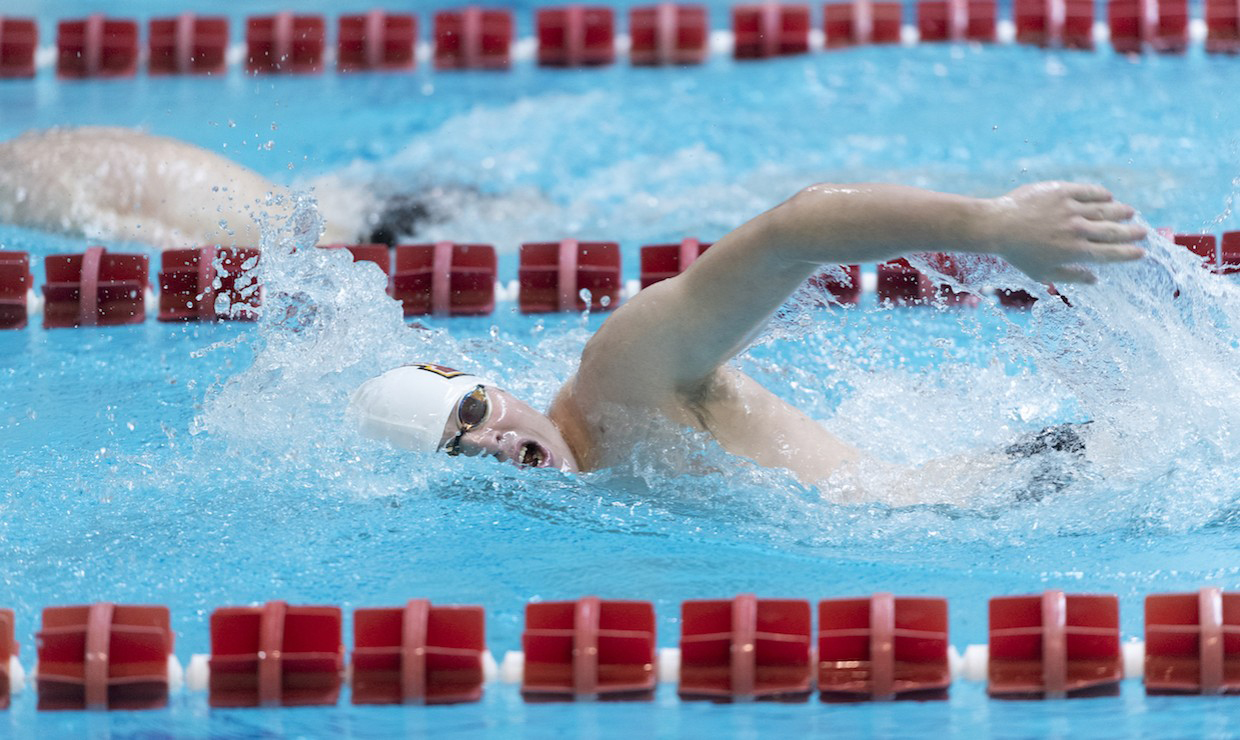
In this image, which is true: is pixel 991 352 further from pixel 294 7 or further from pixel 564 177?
pixel 294 7

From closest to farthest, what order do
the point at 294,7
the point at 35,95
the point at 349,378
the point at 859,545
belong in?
the point at 859,545 < the point at 349,378 < the point at 35,95 < the point at 294,7

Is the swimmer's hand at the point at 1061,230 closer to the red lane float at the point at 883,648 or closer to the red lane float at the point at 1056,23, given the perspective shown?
the red lane float at the point at 883,648

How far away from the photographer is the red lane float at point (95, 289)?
12.1 feet

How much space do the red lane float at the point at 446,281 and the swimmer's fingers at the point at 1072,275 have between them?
194cm

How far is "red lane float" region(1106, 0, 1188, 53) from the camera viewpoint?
5.22 metres

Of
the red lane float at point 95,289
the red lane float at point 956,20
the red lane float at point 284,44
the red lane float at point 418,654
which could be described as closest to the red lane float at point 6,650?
the red lane float at point 418,654

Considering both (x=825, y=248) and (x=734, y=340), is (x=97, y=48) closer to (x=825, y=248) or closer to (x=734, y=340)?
(x=734, y=340)

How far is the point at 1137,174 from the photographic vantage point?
433cm

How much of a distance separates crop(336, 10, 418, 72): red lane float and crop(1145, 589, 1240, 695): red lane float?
3.78m

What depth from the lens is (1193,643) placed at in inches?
86.2

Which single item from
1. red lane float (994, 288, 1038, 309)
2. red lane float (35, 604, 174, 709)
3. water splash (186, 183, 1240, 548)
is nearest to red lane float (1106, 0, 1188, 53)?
red lane float (994, 288, 1038, 309)

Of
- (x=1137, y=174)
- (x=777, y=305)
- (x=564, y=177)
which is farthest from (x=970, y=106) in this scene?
(x=777, y=305)

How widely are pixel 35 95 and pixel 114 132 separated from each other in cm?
117

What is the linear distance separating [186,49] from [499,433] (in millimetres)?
3444
